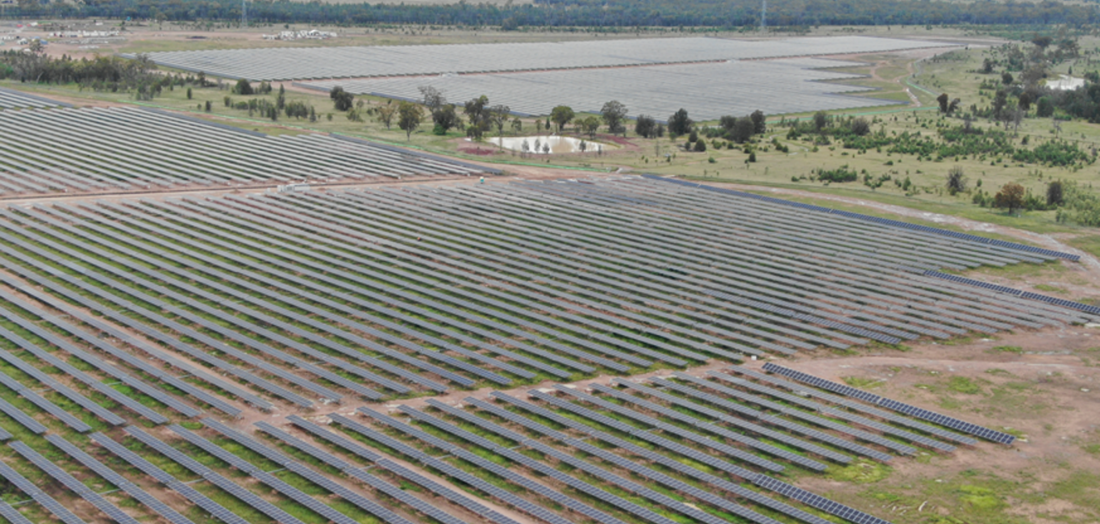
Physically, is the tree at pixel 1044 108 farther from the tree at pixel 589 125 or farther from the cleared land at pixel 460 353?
the cleared land at pixel 460 353

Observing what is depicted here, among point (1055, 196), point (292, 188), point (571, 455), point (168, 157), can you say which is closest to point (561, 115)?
point (292, 188)

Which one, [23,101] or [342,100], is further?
[342,100]

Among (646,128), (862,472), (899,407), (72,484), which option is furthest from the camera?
(646,128)

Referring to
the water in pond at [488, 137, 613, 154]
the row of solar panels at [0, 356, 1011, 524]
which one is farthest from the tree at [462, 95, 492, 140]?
the row of solar panels at [0, 356, 1011, 524]

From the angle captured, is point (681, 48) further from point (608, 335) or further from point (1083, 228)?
point (608, 335)

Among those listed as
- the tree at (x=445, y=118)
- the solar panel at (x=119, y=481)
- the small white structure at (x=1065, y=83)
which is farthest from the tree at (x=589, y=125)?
the small white structure at (x=1065, y=83)

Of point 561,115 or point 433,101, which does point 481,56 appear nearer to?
point 433,101
